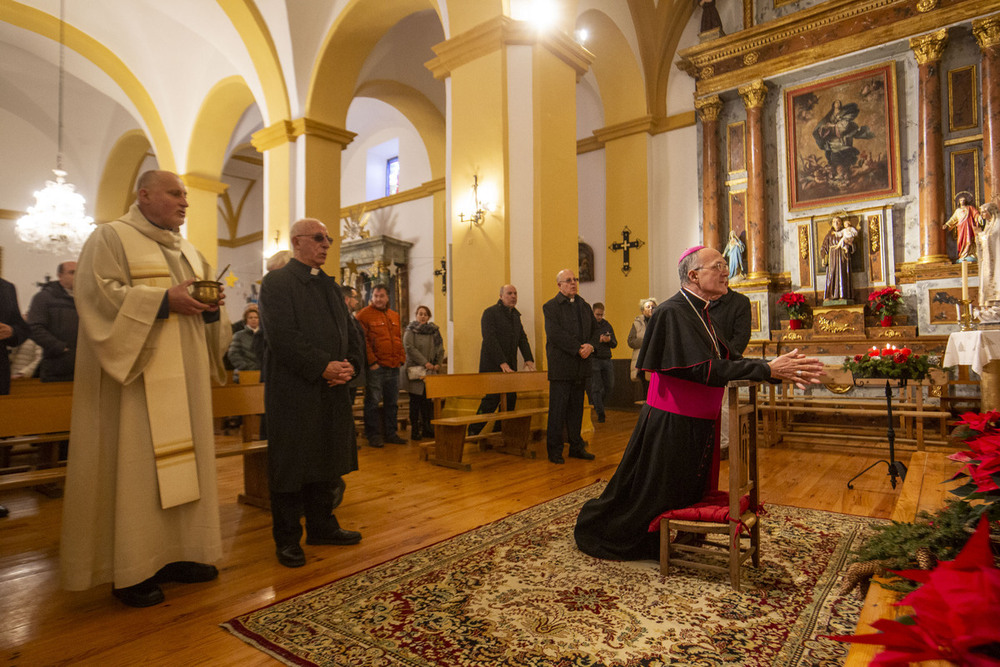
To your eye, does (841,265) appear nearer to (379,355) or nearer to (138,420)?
(379,355)

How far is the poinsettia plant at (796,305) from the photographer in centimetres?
946

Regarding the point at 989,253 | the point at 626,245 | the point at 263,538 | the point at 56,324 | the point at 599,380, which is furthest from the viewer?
the point at 626,245

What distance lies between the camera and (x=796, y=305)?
9.52 m

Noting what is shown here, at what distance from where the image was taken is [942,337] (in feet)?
27.0

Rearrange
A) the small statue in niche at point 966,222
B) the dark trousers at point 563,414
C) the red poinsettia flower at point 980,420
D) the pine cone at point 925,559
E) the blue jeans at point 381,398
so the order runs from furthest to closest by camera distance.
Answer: the small statue in niche at point 966,222 → the blue jeans at point 381,398 → the dark trousers at point 563,414 → the red poinsettia flower at point 980,420 → the pine cone at point 925,559

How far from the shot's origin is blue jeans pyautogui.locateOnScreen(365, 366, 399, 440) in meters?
6.73

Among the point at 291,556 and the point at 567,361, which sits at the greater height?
the point at 567,361

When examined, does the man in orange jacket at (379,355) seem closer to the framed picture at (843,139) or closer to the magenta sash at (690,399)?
the magenta sash at (690,399)

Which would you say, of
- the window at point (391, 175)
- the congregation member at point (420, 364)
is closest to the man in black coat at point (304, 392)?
the congregation member at point (420, 364)

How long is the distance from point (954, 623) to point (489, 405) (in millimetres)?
6077

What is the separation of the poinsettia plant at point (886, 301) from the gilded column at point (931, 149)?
683mm

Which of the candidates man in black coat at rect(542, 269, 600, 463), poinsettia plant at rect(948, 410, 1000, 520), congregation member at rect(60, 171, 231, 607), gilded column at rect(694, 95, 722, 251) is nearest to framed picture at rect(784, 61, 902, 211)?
gilded column at rect(694, 95, 722, 251)

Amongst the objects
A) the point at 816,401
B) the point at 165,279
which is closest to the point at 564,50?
the point at 816,401

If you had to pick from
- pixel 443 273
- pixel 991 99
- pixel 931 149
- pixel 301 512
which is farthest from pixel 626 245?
pixel 301 512
